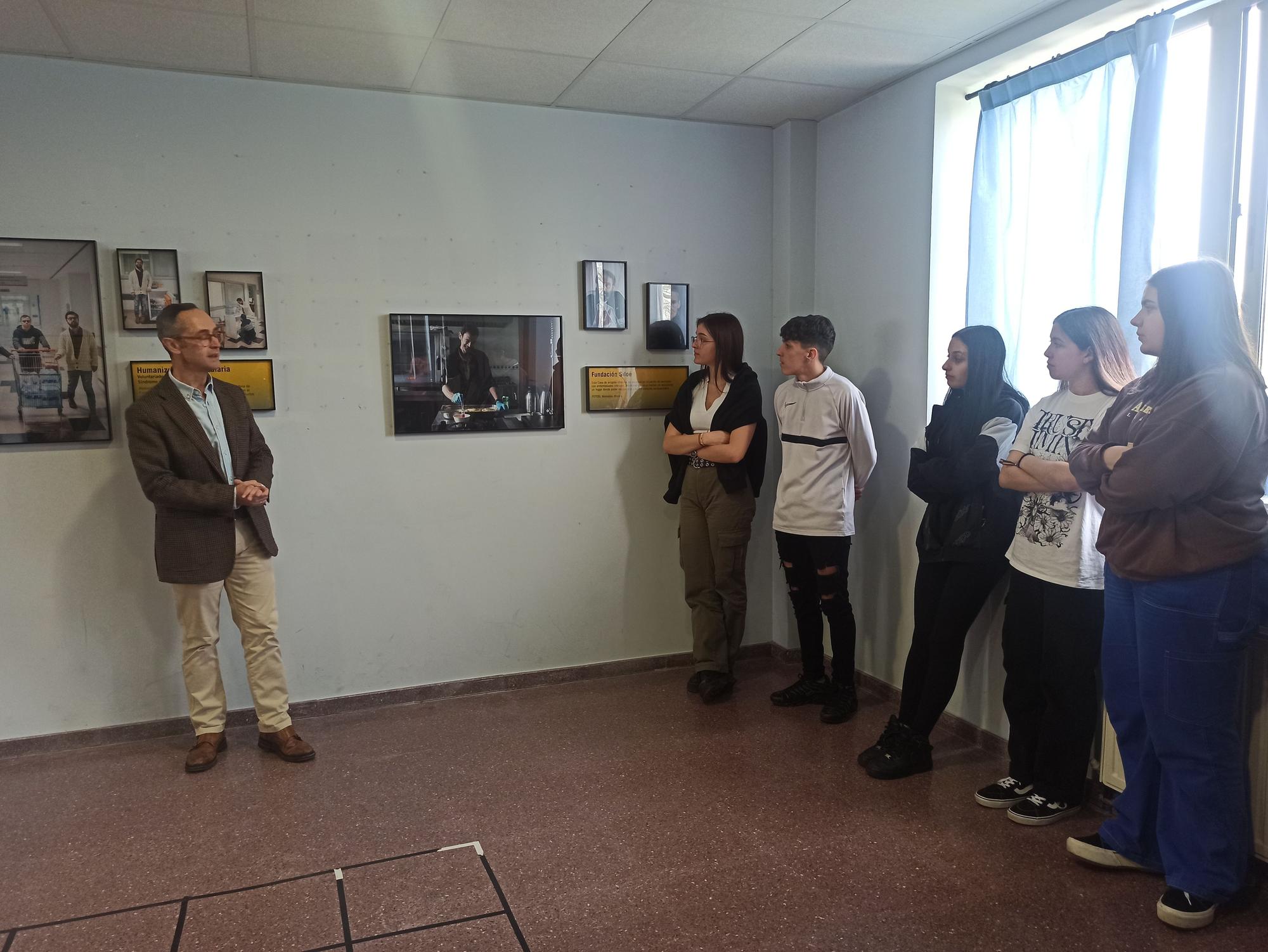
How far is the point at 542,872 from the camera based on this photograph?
245 centimetres

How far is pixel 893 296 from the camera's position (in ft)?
11.8

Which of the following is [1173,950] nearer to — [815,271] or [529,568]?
[529,568]

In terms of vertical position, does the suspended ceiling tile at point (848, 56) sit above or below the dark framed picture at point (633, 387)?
above

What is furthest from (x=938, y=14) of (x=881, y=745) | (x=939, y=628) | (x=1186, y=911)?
(x=1186, y=911)

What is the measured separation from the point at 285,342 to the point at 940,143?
2.62 m

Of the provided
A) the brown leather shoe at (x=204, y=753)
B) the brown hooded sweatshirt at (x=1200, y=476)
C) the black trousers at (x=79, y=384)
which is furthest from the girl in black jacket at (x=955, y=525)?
the black trousers at (x=79, y=384)

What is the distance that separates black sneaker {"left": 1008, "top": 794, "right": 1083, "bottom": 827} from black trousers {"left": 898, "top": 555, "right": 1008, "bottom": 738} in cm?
41

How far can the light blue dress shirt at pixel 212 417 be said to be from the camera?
119 inches

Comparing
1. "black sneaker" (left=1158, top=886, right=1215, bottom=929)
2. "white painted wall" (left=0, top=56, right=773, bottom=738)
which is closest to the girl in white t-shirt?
"black sneaker" (left=1158, top=886, right=1215, bottom=929)

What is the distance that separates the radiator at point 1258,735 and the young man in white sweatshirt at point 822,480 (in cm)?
145

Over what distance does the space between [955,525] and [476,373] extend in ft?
6.50

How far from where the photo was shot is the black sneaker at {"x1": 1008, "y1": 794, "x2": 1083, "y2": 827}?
265 centimetres

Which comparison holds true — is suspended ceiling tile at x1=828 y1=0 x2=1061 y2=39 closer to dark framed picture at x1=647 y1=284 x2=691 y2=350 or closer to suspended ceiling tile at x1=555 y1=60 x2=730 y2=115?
suspended ceiling tile at x1=555 y1=60 x2=730 y2=115

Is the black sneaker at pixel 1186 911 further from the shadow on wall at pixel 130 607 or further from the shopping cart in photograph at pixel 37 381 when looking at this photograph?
the shopping cart in photograph at pixel 37 381
